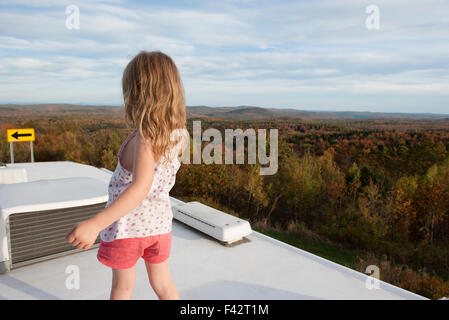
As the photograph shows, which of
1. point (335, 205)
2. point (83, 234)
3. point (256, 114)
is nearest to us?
point (83, 234)

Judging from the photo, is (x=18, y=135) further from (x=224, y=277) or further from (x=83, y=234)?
(x=83, y=234)

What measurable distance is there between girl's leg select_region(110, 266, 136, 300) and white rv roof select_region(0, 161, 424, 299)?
0.56 meters

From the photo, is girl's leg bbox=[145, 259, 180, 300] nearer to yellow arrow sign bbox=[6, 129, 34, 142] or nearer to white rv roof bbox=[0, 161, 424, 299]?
white rv roof bbox=[0, 161, 424, 299]

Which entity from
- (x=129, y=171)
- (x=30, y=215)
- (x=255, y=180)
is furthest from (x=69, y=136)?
Result: (x=129, y=171)

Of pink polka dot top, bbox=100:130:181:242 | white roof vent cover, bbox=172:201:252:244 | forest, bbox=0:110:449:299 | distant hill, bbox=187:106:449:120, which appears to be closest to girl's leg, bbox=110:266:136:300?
pink polka dot top, bbox=100:130:181:242

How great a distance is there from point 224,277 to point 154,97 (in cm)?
133

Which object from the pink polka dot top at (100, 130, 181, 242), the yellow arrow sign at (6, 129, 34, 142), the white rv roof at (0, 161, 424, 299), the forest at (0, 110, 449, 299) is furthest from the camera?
the forest at (0, 110, 449, 299)

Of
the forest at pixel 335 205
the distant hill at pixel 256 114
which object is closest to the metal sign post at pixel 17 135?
the distant hill at pixel 256 114

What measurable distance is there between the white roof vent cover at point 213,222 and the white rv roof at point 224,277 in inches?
4.0

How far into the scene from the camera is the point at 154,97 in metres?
0.98

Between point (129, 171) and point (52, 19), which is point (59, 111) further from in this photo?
point (129, 171)

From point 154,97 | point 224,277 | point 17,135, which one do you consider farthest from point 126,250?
point 17,135

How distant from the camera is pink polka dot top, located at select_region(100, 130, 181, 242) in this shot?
41.1 inches
